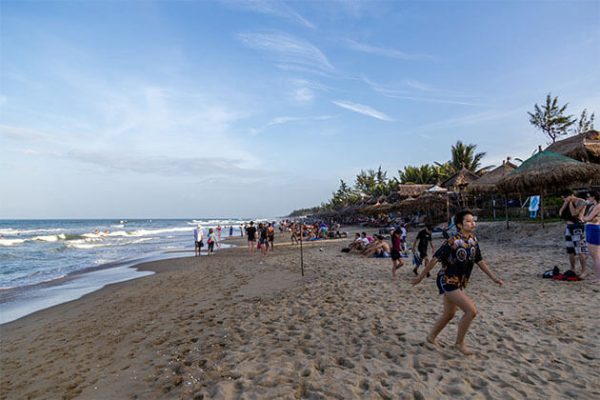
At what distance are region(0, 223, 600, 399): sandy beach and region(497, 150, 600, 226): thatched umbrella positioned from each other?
24.1 ft

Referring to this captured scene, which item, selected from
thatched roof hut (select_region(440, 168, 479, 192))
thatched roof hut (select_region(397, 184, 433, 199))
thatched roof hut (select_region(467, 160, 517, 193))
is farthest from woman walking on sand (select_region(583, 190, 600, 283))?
thatched roof hut (select_region(397, 184, 433, 199))

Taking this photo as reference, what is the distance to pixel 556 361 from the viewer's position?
3408 mm

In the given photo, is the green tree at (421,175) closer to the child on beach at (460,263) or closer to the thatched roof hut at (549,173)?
the thatched roof hut at (549,173)

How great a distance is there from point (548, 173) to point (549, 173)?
3 centimetres

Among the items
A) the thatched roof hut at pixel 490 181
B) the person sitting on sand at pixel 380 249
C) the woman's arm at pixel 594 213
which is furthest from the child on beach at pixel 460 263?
the thatched roof hut at pixel 490 181

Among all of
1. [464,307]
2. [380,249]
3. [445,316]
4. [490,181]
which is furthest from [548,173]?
[464,307]

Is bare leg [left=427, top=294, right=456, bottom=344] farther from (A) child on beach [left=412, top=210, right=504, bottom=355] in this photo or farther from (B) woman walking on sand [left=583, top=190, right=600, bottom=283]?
(B) woman walking on sand [left=583, top=190, right=600, bottom=283]

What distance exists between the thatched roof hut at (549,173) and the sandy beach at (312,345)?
7337mm

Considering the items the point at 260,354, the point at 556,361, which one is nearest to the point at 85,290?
the point at 260,354

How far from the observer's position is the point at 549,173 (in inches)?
522

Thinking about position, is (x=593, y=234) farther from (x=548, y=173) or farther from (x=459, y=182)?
(x=459, y=182)

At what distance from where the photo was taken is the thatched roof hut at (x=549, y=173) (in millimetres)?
12852

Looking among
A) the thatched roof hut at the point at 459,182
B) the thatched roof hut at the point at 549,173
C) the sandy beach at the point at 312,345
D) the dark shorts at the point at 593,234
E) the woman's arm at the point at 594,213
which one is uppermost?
the thatched roof hut at the point at 459,182

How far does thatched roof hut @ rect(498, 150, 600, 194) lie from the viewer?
12852 mm
